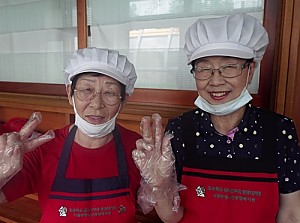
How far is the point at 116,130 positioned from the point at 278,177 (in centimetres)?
54

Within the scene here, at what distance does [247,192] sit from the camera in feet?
2.85

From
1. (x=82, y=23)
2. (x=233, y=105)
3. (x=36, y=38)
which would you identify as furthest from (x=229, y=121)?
(x=36, y=38)

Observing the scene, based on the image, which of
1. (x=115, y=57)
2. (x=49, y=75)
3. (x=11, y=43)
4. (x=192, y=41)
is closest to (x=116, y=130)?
(x=115, y=57)

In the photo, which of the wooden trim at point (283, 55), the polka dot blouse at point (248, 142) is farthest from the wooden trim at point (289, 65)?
the polka dot blouse at point (248, 142)

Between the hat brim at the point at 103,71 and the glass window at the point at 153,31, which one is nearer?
the hat brim at the point at 103,71

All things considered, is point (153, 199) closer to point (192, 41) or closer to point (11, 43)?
point (192, 41)

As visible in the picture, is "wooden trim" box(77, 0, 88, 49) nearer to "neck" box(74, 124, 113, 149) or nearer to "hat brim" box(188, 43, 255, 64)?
"neck" box(74, 124, 113, 149)

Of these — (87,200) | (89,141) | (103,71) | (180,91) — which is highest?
(103,71)

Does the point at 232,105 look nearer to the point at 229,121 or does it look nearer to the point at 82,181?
the point at 229,121

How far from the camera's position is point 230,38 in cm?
84

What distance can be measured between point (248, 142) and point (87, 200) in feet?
1.75

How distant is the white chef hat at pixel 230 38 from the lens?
84 cm

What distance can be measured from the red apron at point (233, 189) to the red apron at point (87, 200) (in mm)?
209

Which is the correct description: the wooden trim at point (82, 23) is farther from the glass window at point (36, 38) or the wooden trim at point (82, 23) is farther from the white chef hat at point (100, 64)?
the white chef hat at point (100, 64)
